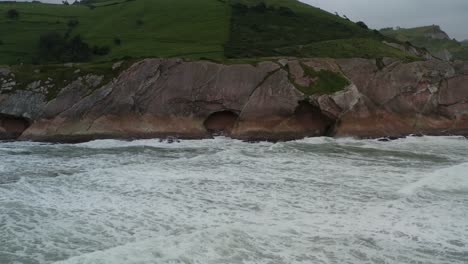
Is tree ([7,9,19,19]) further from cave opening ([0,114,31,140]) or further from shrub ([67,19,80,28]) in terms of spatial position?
cave opening ([0,114,31,140])

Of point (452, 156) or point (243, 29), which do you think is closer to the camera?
point (452, 156)

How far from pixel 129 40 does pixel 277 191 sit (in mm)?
41806

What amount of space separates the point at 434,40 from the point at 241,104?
112 m

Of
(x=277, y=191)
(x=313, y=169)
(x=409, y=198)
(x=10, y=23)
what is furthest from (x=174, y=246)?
(x=10, y=23)

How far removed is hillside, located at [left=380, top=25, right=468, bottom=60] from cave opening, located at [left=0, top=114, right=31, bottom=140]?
90.5 m

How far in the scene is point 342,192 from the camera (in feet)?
58.8

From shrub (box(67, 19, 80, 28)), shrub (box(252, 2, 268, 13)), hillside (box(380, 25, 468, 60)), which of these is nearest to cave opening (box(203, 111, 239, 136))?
shrub (box(252, 2, 268, 13))

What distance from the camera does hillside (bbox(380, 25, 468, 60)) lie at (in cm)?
11512

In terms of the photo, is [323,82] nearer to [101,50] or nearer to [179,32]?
[179,32]

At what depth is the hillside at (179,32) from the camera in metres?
49.8

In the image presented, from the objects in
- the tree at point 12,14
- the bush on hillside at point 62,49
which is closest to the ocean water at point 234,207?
the bush on hillside at point 62,49

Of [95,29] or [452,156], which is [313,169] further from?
[95,29]

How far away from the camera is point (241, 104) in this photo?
33156mm

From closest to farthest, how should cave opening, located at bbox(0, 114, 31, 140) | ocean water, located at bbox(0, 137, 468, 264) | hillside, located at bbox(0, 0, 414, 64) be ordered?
1. ocean water, located at bbox(0, 137, 468, 264)
2. cave opening, located at bbox(0, 114, 31, 140)
3. hillside, located at bbox(0, 0, 414, 64)
